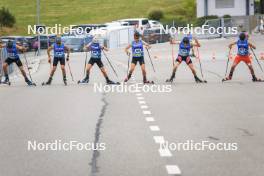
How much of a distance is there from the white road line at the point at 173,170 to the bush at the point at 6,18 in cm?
7374

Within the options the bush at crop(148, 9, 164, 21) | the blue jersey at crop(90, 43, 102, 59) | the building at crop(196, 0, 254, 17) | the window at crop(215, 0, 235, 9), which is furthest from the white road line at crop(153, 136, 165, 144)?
the bush at crop(148, 9, 164, 21)

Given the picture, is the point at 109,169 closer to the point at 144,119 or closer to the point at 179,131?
the point at 179,131

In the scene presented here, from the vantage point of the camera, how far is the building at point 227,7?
7381 cm

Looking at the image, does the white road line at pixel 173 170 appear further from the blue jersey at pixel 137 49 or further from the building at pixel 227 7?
the building at pixel 227 7

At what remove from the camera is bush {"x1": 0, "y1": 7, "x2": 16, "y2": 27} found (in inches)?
3189

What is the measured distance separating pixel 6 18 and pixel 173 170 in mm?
75815

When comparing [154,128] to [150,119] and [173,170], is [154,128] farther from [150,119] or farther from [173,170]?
[173,170]

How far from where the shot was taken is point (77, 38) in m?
56.4

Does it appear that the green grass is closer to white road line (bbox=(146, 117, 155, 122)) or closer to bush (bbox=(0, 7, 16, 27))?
bush (bbox=(0, 7, 16, 27))

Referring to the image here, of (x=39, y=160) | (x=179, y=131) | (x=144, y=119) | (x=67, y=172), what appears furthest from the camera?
(x=144, y=119)

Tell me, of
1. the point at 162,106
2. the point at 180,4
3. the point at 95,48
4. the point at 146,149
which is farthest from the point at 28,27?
the point at 146,149

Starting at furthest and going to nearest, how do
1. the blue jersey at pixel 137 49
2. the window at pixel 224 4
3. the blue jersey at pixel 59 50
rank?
1. the window at pixel 224 4
2. the blue jersey at pixel 59 50
3. the blue jersey at pixel 137 49

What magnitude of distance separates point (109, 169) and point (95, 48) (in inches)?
606

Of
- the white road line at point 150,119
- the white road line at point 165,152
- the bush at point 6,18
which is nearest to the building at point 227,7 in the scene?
the bush at point 6,18
